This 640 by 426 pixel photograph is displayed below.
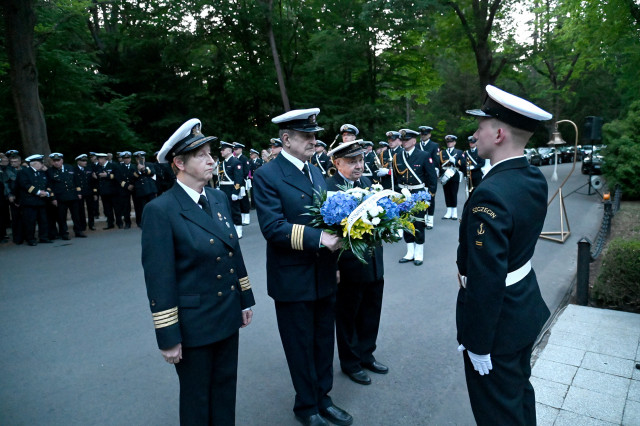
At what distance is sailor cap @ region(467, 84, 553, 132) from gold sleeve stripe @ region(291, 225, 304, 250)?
1.40m

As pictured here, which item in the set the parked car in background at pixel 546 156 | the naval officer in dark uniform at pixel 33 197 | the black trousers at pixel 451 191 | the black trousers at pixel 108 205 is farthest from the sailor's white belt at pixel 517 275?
the parked car in background at pixel 546 156

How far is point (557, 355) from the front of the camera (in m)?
4.29

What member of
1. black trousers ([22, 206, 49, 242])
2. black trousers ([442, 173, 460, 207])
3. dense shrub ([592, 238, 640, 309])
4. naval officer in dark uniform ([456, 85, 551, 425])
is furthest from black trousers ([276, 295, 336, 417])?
black trousers ([22, 206, 49, 242])

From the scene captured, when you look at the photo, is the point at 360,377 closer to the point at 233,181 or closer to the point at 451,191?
the point at 233,181

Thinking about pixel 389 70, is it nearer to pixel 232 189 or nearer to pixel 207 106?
pixel 207 106

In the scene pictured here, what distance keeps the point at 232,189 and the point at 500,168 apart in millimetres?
9537

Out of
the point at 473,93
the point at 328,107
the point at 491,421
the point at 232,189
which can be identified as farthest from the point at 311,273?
the point at 473,93

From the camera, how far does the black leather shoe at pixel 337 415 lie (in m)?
3.35

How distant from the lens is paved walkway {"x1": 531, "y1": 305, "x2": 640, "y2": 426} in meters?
3.37

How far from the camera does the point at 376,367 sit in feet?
13.5

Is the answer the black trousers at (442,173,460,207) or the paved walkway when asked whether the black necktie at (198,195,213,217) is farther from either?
the black trousers at (442,173,460,207)

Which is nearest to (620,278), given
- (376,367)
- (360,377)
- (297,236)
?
(376,367)

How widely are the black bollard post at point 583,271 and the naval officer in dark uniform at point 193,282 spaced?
4721mm

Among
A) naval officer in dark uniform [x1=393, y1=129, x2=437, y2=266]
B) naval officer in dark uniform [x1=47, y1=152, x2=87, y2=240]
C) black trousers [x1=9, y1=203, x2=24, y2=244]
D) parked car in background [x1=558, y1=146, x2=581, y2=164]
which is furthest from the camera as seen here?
parked car in background [x1=558, y1=146, x2=581, y2=164]
